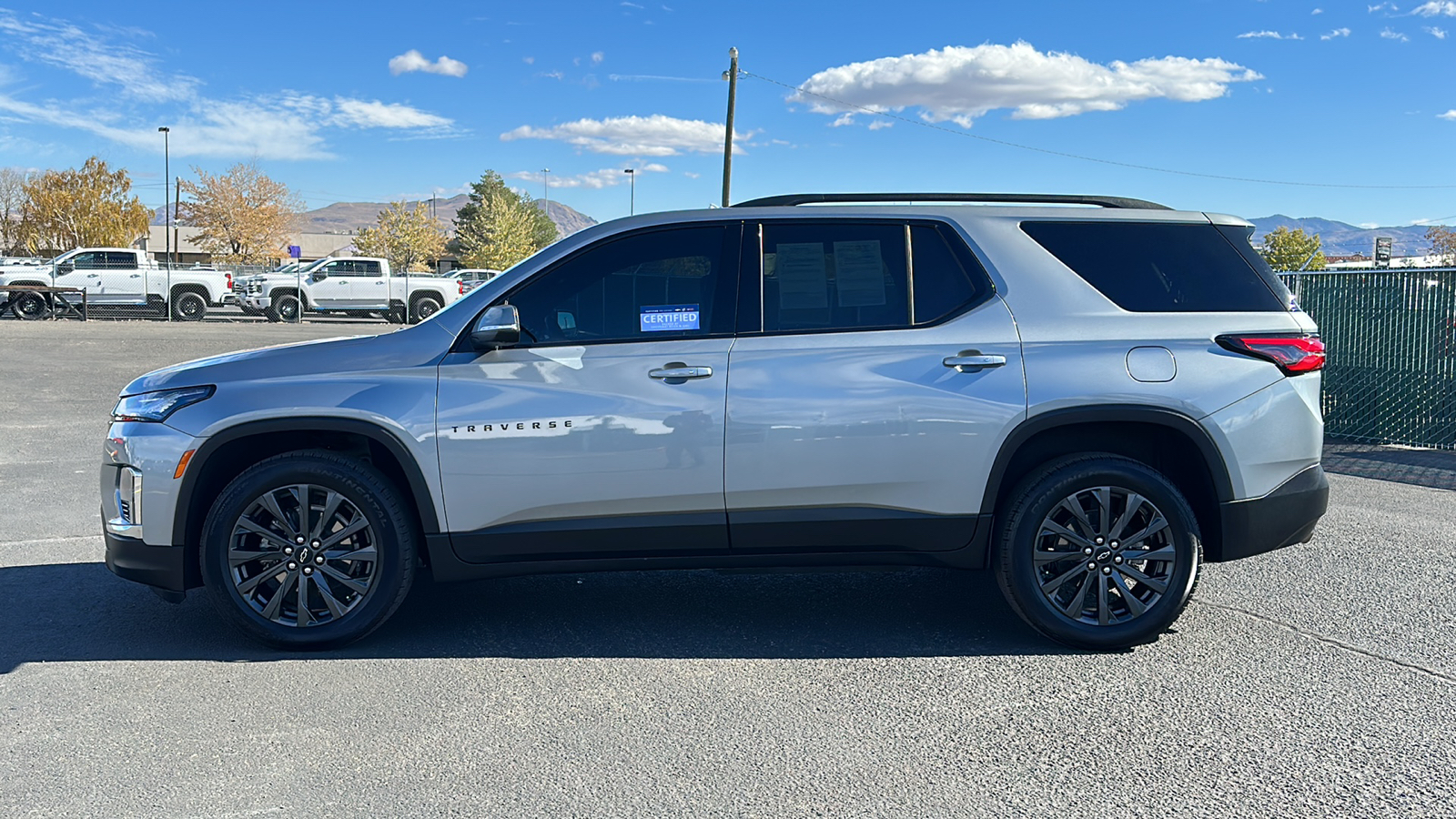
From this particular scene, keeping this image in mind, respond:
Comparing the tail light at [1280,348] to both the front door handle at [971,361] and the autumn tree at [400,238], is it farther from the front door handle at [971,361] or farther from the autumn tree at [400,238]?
the autumn tree at [400,238]

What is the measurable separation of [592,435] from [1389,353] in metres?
9.65

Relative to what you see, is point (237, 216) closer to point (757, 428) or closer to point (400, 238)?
point (400, 238)

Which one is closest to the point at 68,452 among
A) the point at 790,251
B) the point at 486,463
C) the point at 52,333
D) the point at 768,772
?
the point at 486,463

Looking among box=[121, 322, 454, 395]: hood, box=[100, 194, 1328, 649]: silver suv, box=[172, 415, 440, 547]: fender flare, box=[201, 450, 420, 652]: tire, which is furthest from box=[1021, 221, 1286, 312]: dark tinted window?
box=[201, 450, 420, 652]: tire

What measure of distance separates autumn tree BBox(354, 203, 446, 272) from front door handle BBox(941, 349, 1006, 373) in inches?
3496

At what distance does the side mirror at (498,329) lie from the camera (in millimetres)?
4461

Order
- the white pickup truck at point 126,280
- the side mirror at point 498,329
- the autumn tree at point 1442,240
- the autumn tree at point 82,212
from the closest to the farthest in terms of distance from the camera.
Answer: the side mirror at point 498,329 → the white pickup truck at point 126,280 → the autumn tree at point 82,212 → the autumn tree at point 1442,240

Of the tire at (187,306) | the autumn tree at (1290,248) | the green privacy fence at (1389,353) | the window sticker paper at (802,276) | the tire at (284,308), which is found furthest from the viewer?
the autumn tree at (1290,248)

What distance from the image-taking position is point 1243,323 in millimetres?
4668

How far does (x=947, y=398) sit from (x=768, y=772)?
173 cm

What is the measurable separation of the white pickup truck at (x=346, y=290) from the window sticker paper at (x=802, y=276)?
29.3 meters

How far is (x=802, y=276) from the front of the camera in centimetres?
470

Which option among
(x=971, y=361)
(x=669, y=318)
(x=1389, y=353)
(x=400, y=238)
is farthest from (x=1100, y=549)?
(x=400, y=238)

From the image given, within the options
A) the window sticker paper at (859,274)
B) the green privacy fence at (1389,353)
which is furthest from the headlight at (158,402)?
the green privacy fence at (1389,353)
